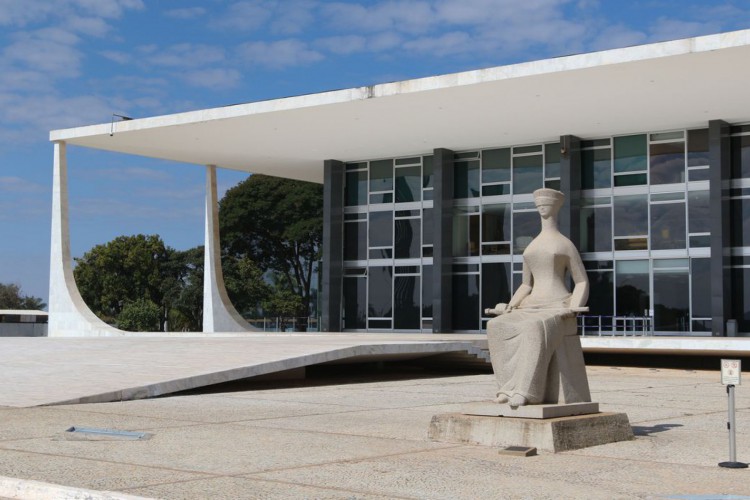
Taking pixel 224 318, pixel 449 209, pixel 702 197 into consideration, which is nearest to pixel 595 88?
pixel 702 197

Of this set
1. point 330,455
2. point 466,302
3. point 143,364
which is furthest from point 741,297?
point 330,455

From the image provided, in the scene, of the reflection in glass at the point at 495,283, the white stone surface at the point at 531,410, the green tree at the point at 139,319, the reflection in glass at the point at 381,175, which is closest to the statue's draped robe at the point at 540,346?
the white stone surface at the point at 531,410

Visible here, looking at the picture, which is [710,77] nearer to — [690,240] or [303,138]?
[690,240]

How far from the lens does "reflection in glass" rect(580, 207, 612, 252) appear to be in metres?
29.1

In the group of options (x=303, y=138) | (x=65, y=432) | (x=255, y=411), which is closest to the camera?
→ (x=65, y=432)

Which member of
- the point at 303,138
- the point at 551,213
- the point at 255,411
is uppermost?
the point at 303,138

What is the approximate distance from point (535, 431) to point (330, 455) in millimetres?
1976

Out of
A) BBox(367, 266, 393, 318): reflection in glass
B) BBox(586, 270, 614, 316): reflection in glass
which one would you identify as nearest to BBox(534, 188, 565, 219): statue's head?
BBox(586, 270, 614, 316): reflection in glass

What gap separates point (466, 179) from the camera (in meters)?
32.1

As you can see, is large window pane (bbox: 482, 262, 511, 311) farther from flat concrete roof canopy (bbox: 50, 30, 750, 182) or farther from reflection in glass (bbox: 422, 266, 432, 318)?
flat concrete roof canopy (bbox: 50, 30, 750, 182)

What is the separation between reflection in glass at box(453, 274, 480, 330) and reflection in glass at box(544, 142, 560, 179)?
4302mm

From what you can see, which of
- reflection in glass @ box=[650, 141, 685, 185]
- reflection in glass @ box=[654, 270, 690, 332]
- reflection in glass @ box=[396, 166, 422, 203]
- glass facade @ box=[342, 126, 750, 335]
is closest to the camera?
glass facade @ box=[342, 126, 750, 335]

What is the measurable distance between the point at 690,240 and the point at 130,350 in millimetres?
16841

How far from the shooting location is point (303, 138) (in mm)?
30406
